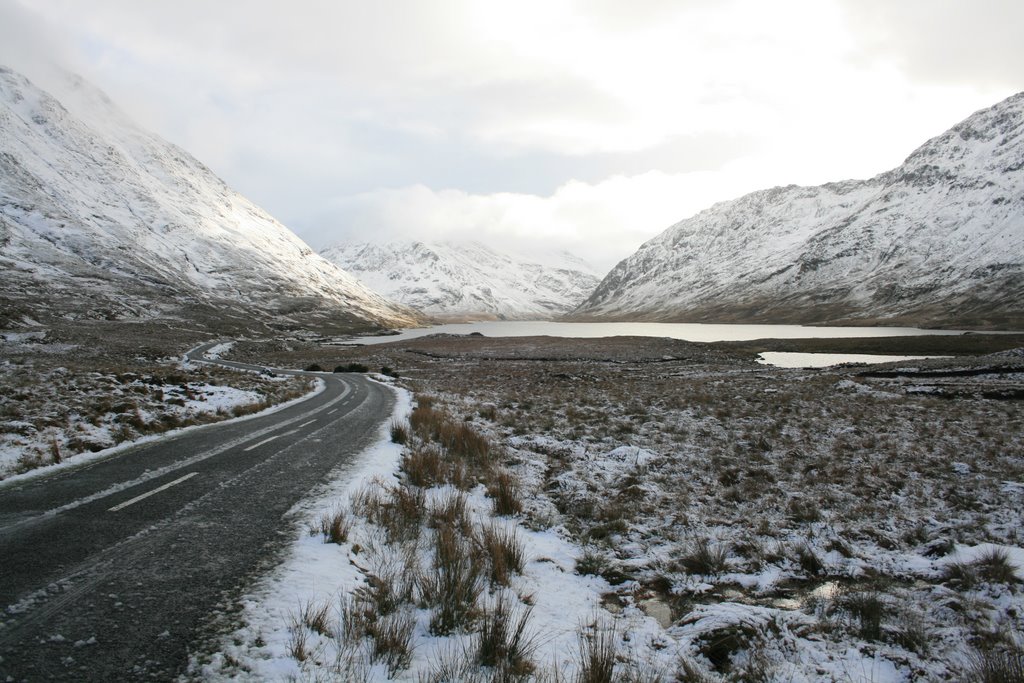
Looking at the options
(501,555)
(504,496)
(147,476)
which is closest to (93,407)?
(147,476)

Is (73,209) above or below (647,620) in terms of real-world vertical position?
above

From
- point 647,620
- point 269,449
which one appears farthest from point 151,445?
point 647,620

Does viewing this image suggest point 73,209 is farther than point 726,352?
Yes

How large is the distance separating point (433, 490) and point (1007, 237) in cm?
23599

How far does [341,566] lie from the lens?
235 inches

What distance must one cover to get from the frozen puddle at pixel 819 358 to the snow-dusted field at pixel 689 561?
3671cm

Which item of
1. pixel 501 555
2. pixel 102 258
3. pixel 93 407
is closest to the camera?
pixel 501 555

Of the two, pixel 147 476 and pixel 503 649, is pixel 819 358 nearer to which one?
pixel 503 649

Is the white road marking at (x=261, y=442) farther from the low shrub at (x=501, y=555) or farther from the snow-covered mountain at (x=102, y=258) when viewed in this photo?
the snow-covered mountain at (x=102, y=258)

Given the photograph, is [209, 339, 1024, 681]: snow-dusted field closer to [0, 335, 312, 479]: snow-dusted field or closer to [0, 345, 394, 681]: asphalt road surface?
[0, 345, 394, 681]: asphalt road surface

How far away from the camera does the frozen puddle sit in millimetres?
50656

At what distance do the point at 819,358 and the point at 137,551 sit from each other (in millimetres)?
65312

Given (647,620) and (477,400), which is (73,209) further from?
(647,620)

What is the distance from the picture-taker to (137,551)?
19.6ft
